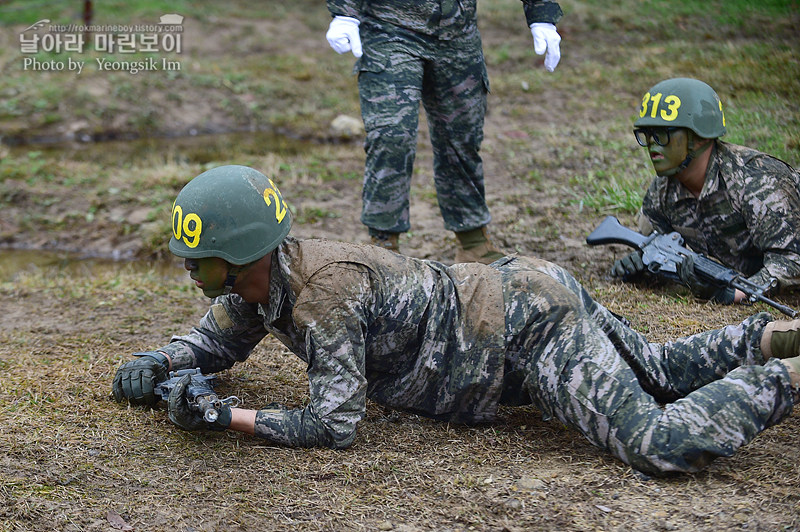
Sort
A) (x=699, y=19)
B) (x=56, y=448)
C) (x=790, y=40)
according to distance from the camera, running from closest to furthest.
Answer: (x=56, y=448)
(x=790, y=40)
(x=699, y=19)

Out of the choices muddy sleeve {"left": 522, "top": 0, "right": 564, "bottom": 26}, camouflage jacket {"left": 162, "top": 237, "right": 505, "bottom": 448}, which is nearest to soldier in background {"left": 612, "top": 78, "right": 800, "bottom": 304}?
muddy sleeve {"left": 522, "top": 0, "right": 564, "bottom": 26}

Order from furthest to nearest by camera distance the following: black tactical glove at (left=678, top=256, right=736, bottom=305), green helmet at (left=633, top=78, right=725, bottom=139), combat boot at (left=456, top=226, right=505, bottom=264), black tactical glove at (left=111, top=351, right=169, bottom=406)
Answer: combat boot at (left=456, top=226, right=505, bottom=264), black tactical glove at (left=678, top=256, right=736, bottom=305), green helmet at (left=633, top=78, right=725, bottom=139), black tactical glove at (left=111, top=351, right=169, bottom=406)

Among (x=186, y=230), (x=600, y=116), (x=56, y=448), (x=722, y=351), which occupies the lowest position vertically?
(x=56, y=448)

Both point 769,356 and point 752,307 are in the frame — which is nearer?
point 769,356

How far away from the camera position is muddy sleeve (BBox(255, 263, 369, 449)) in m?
2.96

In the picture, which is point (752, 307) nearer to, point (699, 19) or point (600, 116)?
point (600, 116)

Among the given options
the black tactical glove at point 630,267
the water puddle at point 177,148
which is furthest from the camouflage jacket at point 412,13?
the water puddle at point 177,148

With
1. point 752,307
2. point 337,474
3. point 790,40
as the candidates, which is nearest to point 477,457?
point 337,474

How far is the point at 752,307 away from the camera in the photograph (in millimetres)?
4527

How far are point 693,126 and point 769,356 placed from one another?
169cm

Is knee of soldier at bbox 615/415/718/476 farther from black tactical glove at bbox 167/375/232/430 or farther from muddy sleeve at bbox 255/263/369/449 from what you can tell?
black tactical glove at bbox 167/375/232/430

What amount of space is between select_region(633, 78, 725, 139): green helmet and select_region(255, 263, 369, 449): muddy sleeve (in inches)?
88.7

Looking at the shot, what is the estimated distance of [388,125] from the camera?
4.49 m

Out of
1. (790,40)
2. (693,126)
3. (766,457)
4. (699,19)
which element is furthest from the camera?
A: (699,19)
